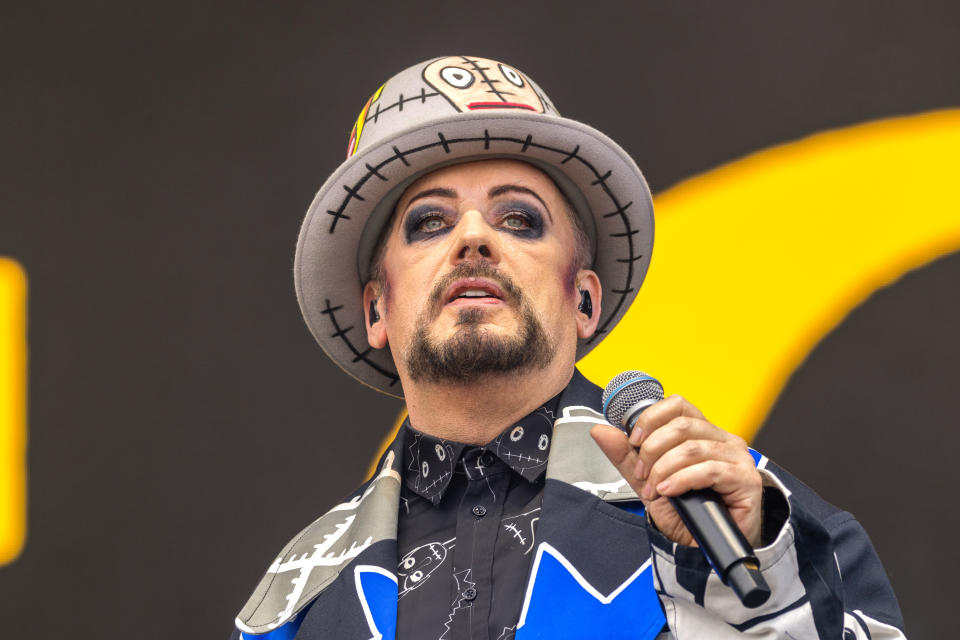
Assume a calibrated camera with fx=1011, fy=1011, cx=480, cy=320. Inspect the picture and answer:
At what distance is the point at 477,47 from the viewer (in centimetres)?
251

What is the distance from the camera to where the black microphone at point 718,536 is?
0.97 meters

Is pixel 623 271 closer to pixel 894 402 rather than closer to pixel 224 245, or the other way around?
pixel 894 402

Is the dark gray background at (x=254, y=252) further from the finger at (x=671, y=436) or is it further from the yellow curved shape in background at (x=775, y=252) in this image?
the finger at (x=671, y=436)

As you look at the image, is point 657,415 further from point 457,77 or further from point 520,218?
point 457,77

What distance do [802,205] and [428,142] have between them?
1023 mm

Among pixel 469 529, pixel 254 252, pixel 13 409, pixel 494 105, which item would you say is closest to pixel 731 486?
pixel 469 529

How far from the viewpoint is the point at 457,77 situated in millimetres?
1914

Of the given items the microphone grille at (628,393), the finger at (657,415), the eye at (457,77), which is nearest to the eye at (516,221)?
the eye at (457,77)

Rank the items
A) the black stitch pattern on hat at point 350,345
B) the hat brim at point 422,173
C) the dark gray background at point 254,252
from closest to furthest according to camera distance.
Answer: the hat brim at point 422,173
the black stitch pattern on hat at point 350,345
the dark gray background at point 254,252

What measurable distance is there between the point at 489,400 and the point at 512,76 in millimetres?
645

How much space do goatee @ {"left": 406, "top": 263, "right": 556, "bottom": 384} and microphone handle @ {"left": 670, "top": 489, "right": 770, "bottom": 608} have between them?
65 centimetres

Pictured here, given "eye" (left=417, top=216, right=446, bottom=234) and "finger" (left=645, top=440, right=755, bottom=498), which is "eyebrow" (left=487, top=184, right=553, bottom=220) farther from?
"finger" (left=645, top=440, right=755, bottom=498)

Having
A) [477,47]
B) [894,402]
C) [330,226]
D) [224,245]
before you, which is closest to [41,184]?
[224,245]

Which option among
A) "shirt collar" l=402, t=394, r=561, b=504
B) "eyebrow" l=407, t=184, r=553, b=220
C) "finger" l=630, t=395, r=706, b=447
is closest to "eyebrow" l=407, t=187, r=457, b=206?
"eyebrow" l=407, t=184, r=553, b=220
